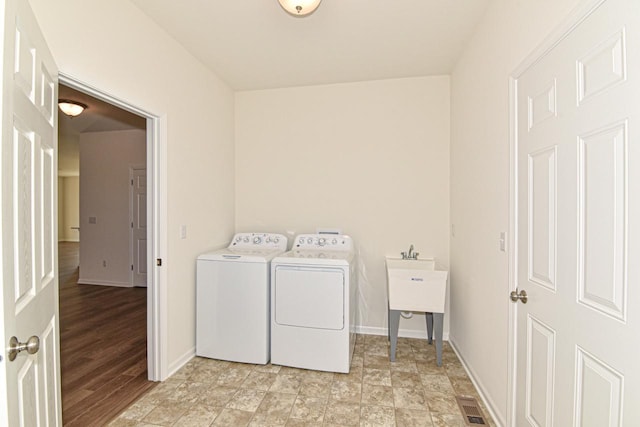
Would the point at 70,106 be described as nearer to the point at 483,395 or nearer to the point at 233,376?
the point at 233,376

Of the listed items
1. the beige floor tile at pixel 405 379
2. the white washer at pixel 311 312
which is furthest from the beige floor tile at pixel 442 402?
the white washer at pixel 311 312

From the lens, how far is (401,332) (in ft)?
10.9

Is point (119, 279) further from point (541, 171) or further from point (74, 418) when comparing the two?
point (541, 171)

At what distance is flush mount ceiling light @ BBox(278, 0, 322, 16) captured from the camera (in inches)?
73.2

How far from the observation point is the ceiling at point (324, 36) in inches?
84.4

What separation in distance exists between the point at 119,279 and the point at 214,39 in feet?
15.3

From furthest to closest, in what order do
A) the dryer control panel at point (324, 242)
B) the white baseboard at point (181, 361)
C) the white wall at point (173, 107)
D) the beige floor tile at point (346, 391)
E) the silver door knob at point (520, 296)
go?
the dryer control panel at point (324, 242)
the white baseboard at point (181, 361)
the beige floor tile at point (346, 391)
the white wall at point (173, 107)
the silver door knob at point (520, 296)

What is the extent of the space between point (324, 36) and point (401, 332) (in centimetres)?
296

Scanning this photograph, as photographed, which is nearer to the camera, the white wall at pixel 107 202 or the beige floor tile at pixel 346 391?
the beige floor tile at pixel 346 391

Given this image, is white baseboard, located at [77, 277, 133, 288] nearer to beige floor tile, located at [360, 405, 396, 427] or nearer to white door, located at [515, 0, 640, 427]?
beige floor tile, located at [360, 405, 396, 427]

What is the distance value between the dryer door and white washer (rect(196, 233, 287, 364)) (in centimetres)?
14

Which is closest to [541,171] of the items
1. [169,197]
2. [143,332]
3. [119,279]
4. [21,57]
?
[21,57]

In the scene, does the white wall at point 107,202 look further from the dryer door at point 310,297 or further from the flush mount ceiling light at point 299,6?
the flush mount ceiling light at point 299,6

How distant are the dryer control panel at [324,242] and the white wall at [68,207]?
12.2 m
